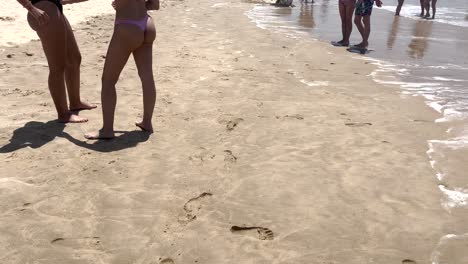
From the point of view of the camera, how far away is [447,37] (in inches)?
412

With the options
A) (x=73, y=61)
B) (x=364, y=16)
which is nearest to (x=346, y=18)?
(x=364, y=16)

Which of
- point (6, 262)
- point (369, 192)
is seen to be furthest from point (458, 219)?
point (6, 262)

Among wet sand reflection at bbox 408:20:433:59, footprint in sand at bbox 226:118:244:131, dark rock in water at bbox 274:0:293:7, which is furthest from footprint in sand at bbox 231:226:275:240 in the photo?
dark rock in water at bbox 274:0:293:7

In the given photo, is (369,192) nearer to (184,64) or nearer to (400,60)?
(184,64)

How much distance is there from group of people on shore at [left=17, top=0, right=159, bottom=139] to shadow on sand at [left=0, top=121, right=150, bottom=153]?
96 mm

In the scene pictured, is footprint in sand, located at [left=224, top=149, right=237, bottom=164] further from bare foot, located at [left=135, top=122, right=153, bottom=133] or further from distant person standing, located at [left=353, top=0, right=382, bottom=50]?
distant person standing, located at [left=353, top=0, right=382, bottom=50]

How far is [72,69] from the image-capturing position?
13.9 ft

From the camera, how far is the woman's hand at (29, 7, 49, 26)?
3525 millimetres

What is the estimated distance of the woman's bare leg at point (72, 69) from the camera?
13.6ft

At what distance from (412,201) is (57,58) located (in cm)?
319

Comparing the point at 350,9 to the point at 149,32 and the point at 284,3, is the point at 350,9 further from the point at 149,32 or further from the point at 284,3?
the point at 284,3

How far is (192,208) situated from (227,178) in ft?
1.59

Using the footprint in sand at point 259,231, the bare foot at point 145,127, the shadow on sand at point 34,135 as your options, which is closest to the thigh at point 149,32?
the bare foot at point 145,127

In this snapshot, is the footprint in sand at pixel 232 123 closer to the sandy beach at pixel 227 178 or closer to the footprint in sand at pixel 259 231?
the sandy beach at pixel 227 178
